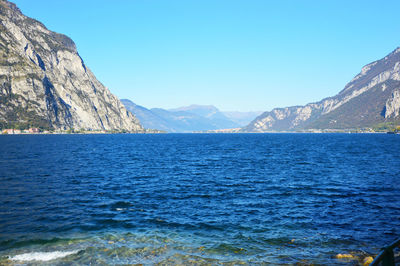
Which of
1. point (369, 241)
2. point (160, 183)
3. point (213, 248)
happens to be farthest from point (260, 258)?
point (160, 183)

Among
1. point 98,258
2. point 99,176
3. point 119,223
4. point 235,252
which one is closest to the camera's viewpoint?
point 98,258

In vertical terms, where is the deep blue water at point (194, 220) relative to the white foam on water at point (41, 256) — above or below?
below

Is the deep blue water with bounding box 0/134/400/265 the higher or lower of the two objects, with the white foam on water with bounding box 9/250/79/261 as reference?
lower

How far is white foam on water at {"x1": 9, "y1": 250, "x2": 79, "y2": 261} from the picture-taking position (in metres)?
17.2

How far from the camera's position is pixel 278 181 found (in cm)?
4506

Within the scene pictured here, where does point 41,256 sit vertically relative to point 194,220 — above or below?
above

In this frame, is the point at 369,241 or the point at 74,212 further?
the point at 74,212

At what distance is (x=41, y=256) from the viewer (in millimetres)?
17594

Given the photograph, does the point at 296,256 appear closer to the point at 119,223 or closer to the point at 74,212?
the point at 119,223

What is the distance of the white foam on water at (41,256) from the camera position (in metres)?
17.2

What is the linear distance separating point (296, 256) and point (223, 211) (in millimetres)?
10813

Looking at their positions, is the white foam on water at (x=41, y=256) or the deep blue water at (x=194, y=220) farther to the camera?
the deep blue water at (x=194, y=220)

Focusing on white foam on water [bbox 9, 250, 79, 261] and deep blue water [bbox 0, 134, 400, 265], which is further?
deep blue water [bbox 0, 134, 400, 265]

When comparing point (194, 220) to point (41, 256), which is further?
point (194, 220)
